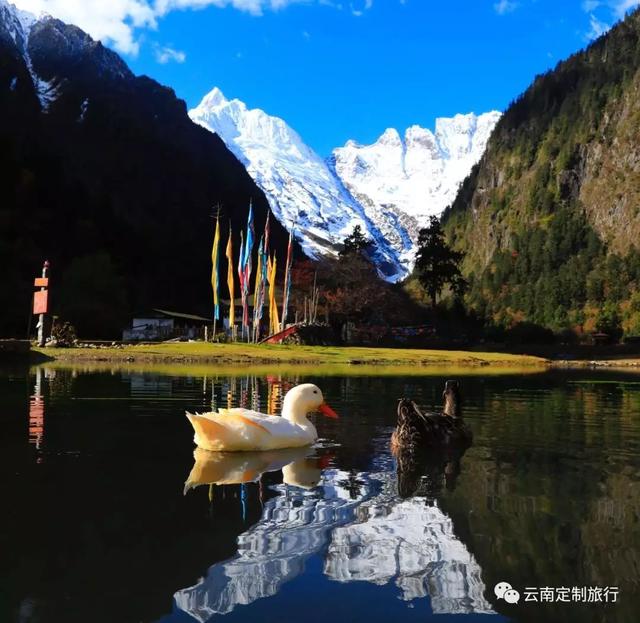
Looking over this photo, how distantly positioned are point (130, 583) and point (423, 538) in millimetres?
3328

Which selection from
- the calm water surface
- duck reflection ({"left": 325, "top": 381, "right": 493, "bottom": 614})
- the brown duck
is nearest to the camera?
the calm water surface

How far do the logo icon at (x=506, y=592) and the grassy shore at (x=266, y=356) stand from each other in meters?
45.6

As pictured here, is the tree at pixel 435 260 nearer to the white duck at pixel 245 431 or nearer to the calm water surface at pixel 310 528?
the calm water surface at pixel 310 528

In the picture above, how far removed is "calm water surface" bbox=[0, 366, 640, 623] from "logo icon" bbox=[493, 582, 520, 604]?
7 cm

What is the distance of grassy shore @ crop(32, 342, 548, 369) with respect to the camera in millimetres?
52969

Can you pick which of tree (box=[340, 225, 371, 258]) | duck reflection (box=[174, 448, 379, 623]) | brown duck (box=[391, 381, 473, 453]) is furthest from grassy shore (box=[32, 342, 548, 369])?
tree (box=[340, 225, 371, 258])

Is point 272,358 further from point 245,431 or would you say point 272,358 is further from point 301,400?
point 245,431

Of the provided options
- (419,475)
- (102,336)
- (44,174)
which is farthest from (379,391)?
(44,174)

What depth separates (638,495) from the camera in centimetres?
1067

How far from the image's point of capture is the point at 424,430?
1422 cm

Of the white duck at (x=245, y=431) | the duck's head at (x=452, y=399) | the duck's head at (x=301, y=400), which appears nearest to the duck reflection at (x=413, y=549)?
the white duck at (x=245, y=431)

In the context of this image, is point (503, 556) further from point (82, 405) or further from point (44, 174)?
point (44, 174)

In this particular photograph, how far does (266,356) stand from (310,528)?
47.5 m

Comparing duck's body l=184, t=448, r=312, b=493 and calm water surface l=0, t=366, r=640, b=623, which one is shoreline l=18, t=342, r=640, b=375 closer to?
duck's body l=184, t=448, r=312, b=493
